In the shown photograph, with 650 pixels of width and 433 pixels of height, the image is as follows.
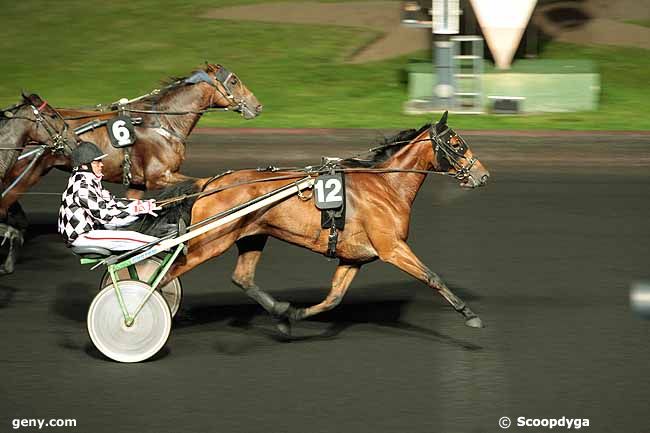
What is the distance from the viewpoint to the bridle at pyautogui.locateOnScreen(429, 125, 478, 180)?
26.4ft

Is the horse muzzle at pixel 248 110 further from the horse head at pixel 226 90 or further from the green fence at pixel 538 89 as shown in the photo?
the green fence at pixel 538 89

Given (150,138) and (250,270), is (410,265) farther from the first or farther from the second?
(150,138)

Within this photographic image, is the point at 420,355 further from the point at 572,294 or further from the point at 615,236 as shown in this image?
the point at 615,236

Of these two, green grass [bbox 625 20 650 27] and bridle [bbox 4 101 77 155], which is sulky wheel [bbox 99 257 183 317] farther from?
green grass [bbox 625 20 650 27]

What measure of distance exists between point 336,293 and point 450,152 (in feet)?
3.98

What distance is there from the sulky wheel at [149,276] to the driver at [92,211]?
671mm

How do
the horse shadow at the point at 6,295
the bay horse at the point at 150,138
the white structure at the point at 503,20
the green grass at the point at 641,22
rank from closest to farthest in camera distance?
the horse shadow at the point at 6,295
the bay horse at the point at 150,138
the white structure at the point at 503,20
the green grass at the point at 641,22

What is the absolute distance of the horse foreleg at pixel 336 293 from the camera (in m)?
8.12

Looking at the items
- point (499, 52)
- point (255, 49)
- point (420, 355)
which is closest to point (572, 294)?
point (420, 355)

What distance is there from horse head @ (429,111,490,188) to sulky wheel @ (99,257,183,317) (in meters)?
1.96

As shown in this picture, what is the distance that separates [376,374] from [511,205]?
18.4 feet

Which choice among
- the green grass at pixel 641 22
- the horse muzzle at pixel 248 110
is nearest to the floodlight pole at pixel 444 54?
the horse muzzle at pixel 248 110

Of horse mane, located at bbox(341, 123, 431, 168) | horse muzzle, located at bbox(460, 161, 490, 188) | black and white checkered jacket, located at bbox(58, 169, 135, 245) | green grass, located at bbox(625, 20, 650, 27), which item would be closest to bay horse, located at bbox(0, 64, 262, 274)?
horse mane, located at bbox(341, 123, 431, 168)

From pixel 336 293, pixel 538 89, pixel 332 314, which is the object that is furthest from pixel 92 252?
pixel 538 89
